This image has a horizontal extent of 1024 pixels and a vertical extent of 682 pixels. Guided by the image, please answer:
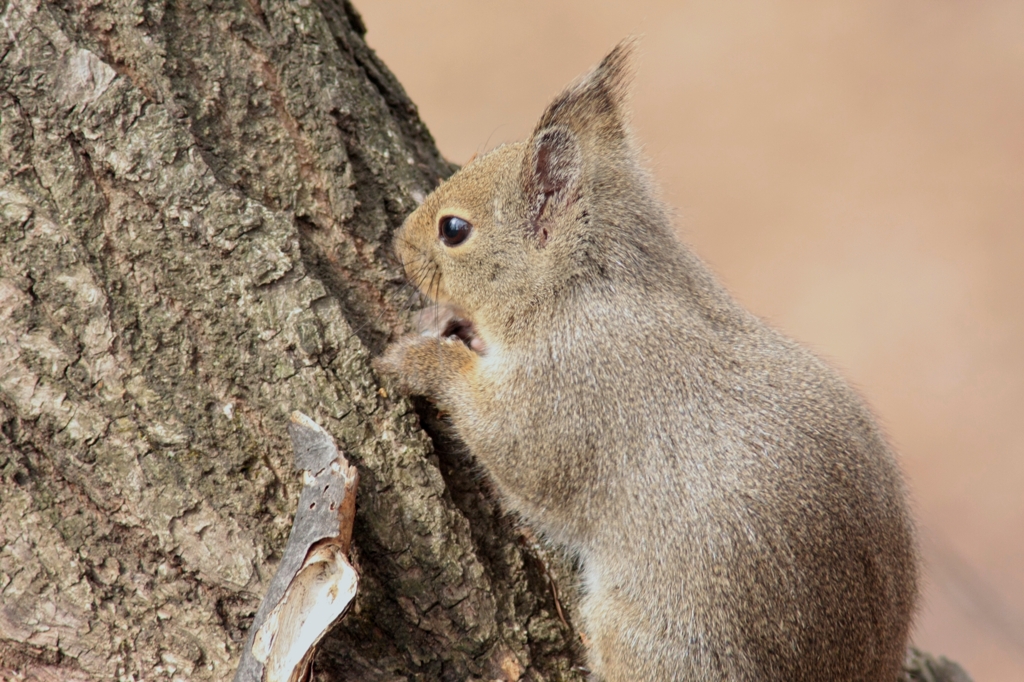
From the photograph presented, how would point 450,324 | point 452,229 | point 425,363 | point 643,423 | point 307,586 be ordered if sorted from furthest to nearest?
1. point 450,324
2. point 452,229
3. point 425,363
4. point 643,423
5. point 307,586

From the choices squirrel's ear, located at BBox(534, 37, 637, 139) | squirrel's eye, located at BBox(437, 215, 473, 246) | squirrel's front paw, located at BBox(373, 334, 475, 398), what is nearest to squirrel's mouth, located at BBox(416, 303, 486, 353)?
squirrel's front paw, located at BBox(373, 334, 475, 398)

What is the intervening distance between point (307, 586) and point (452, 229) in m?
1.57

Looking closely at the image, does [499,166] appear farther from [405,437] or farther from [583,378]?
[405,437]

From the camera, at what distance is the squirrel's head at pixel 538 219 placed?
3332 millimetres

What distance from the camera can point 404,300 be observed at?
10.8ft

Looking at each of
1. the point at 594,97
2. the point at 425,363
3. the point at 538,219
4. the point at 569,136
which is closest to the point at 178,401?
the point at 425,363

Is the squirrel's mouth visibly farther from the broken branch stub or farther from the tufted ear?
A: the broken branch stub

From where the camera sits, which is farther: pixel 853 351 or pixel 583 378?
pixel 853 351

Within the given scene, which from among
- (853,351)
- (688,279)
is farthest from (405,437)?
(853,351)

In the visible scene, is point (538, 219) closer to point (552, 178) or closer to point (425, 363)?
point (552, 178)

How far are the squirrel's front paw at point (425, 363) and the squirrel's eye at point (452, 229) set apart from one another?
390mm

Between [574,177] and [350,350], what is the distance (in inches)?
43.3

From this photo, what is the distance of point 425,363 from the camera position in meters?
3.17

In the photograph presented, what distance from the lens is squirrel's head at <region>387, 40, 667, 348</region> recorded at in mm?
3332
